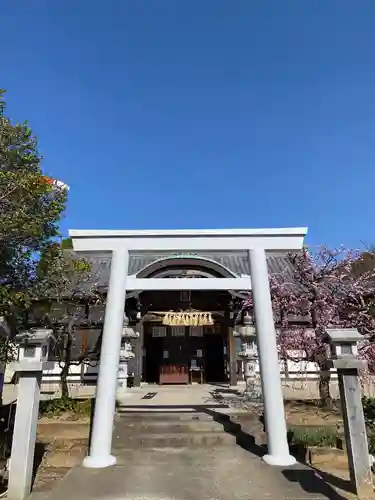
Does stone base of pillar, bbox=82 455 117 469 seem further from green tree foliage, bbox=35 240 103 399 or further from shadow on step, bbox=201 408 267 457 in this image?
green tree foliage, bbox=35 240 103 399

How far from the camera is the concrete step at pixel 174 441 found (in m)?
7.12

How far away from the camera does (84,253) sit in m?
7.62

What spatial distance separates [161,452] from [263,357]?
267 centimetres

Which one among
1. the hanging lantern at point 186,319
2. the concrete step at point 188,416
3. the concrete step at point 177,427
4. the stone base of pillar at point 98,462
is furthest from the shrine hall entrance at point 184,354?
the stone base of pillar at point 98,462

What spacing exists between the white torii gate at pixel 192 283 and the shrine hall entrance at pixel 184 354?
35.1 ft

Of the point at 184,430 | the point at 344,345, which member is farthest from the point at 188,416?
the point at 344,345

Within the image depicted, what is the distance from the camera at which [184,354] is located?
17.5 m

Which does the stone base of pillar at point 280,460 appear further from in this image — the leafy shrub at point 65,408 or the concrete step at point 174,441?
the leafy shrub at point 65,408

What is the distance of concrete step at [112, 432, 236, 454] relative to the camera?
7.12m

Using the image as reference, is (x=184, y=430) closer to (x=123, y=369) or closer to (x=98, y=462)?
(x=98, y=462)

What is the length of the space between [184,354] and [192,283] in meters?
11.0

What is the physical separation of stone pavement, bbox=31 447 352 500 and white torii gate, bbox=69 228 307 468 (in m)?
0.51

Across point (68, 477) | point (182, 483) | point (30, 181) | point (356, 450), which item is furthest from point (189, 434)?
point (30, 181)

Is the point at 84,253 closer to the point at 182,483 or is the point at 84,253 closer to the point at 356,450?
the point at 182,483
